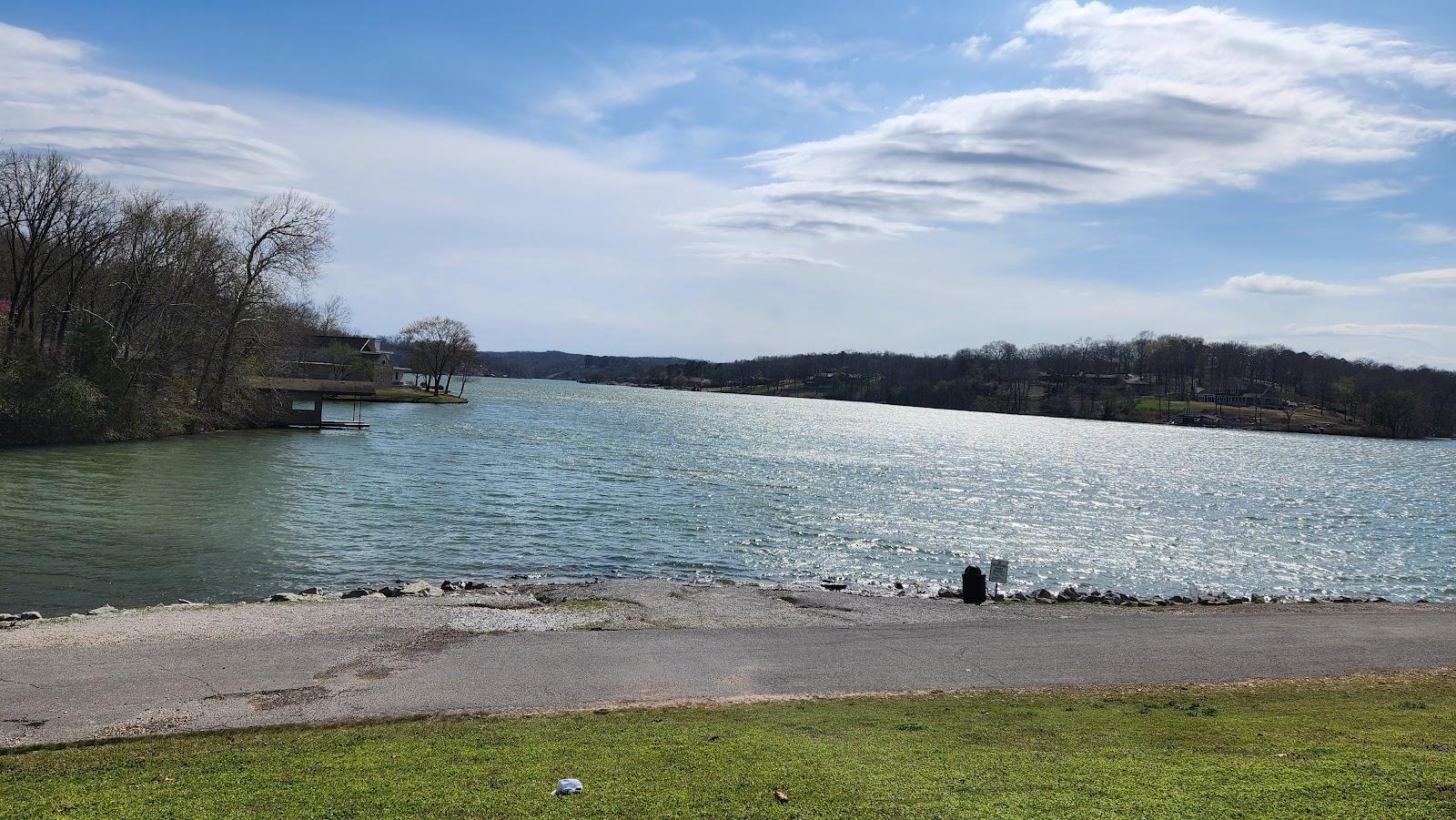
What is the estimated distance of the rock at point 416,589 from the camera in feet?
64.6

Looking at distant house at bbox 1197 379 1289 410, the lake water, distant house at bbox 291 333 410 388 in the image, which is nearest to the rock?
the lake water

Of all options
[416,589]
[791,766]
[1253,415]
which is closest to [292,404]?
[416,589]

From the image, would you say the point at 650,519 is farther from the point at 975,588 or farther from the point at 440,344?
the point at 440,344

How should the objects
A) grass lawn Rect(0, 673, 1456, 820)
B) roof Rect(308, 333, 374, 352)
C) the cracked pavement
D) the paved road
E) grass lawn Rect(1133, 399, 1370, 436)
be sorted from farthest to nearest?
grass lawn Rect(1133, 399, 1370, 436)
roof Rect(308, 333, 374, 352)
the cracked pavement
the paved road
grass lawn Rect(0, 673, 1456, 820)

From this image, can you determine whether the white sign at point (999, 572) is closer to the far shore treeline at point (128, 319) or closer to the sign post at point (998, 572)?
the sign post at point (998, 572)

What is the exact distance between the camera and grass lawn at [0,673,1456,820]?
7652mm

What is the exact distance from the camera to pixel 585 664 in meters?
13.3

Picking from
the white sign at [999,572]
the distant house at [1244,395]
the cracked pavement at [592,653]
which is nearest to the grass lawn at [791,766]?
the cracked pavement at [592,653]

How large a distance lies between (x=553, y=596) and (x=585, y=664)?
6484 millimetres

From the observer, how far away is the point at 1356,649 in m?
16.4

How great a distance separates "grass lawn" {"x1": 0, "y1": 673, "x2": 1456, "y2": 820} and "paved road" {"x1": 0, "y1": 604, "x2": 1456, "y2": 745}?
1.01 meters

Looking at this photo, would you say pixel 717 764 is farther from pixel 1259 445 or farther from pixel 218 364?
pixel 1259 445

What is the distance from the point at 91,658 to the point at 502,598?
7.74 m

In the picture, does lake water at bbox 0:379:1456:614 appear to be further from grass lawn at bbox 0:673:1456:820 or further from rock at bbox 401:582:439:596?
grass lawn at bbox 0:673:1456:820
